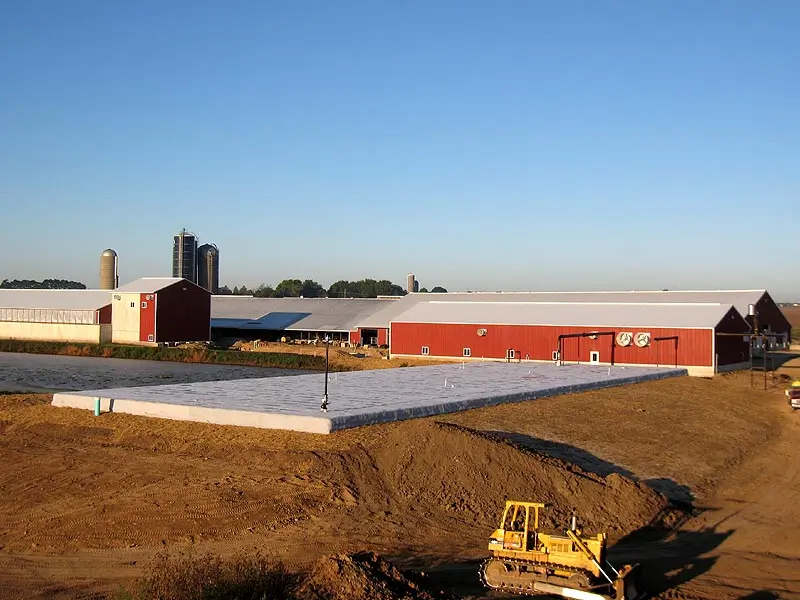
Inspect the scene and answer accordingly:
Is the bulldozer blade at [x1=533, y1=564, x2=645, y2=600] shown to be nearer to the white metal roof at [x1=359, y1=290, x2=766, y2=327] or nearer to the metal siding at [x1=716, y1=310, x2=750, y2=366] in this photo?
the metal siding at [x1=716, y1=310, x2=750, y2=366]

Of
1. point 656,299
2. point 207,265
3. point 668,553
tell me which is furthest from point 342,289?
point 668,553

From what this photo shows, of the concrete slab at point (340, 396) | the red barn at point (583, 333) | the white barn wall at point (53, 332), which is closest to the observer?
the concrete slab at point (340, 396)

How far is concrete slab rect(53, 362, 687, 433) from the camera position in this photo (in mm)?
23469

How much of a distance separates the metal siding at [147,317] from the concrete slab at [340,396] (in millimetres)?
37157

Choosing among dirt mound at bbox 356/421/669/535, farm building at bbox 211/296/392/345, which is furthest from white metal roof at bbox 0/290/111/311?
dirt mound at bbox 356/421/669/535

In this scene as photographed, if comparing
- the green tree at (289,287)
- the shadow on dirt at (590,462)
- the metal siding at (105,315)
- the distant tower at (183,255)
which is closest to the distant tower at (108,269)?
the distant tower at (183,255)

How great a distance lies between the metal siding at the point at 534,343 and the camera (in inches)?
1848

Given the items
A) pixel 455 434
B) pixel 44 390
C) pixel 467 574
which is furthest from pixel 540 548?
pixel 44 390

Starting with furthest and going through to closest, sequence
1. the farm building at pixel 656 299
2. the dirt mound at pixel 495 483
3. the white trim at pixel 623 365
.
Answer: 1. the farm building at pixel 656 299
2. the white trim at pixel 623 365
3. the dirt mound at pixel 495 483

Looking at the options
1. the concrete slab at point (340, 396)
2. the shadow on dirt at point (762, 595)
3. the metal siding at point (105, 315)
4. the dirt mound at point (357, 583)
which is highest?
the metal siding at point (105, 315)

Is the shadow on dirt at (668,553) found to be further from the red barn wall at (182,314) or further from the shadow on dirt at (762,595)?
the red barn wall at (182,314)

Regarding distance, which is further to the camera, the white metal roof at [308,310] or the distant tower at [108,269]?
the distant tower at [108,269]

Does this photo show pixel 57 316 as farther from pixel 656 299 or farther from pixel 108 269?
pixel 656 299

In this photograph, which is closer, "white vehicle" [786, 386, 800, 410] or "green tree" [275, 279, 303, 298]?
"white vehicle" [786, 386, 800, 410]
